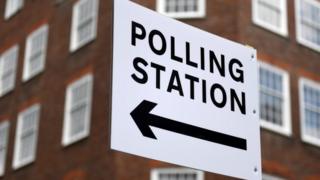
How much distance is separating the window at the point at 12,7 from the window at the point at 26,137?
5.97 metres

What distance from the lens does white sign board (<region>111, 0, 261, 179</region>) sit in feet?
10.7

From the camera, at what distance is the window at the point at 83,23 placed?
26622 mm

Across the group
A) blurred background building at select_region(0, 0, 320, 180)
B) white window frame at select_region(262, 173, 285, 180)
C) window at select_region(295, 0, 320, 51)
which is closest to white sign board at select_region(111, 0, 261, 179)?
blurred background building at select_region(0, 0, 320, 180)

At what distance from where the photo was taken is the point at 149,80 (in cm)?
341

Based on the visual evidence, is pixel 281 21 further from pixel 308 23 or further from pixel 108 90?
pixel 108 90

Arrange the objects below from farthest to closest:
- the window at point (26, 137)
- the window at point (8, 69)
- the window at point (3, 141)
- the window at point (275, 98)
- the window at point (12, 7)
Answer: the window at point (12, 7) → the window at point (8, 69) → the window at point (3, 141) → the window at point (26, 137) → the window at point (275, 98)

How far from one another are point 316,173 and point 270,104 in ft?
10.2

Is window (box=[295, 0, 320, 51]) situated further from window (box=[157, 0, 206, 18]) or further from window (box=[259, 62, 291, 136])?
window (box=[157, 0, 206, 18])

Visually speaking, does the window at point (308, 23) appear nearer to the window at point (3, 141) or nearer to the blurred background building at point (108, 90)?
the blurred background building at point (108, 90)

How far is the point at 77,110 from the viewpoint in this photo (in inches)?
1032

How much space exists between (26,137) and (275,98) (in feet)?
34.2

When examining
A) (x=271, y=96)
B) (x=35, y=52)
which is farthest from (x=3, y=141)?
(x=271, y=96)

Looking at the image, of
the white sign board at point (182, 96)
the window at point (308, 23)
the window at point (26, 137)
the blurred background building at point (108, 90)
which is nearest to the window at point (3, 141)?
the blurred background building at point (108, 90)

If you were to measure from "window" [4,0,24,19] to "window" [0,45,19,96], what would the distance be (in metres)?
2.02
